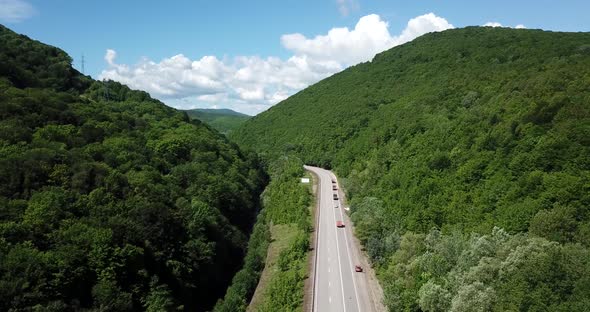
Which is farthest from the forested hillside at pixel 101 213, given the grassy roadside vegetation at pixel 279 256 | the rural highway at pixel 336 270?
the rural highway at pixel 336 270

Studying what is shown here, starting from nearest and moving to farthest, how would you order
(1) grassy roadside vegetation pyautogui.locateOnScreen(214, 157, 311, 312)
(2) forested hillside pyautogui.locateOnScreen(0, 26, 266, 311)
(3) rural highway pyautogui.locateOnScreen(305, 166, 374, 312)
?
(2) forested hillside pyautogui.locateOnScreen(0, 26, 266, 311) → (3) rural highway pyautogui.locateOnScreen(305, 166, 374, 312) → (1) grassy roadside vegetation pyautogui.locateOnScreen(214, 157, 311, 312)

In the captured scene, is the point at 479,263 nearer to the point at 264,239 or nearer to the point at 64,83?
the point at 264,239

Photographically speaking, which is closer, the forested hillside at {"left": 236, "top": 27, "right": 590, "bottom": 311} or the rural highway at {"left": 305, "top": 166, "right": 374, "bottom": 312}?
the forested hillside at {"left": 236, "top": 27, "right": 590, "bottom": 311}

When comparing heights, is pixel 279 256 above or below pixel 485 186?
below

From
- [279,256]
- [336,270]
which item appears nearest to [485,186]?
[336,270]

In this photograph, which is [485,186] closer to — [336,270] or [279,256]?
[336,270]

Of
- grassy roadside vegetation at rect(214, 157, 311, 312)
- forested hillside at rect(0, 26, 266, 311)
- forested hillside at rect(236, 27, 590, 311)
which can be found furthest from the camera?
grassy roadside vegetation at rect(214, 157, 311, 312)

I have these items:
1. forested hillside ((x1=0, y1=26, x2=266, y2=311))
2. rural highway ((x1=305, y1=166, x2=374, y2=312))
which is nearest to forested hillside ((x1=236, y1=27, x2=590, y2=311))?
rural highway ((x1=305, y1=166, x2=374, y2=312))

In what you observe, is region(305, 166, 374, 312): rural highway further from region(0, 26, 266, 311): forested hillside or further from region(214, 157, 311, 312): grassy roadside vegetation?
region(0, 26, 266, 311): forested hillside
